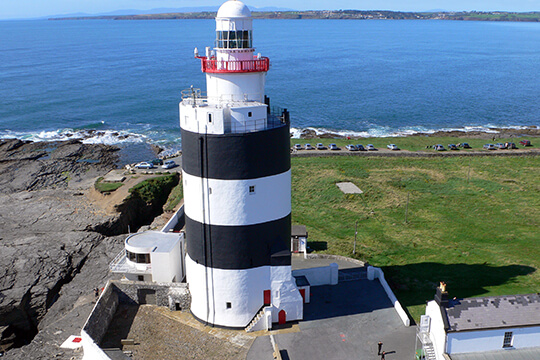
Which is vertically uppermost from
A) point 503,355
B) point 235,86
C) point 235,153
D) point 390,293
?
point 235,86

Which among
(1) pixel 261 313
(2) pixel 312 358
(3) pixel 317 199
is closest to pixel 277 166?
(1) pixel 261 313

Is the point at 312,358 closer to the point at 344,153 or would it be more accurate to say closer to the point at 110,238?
the point at 110,238

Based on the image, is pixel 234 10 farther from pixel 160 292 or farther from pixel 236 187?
pixel 160 292

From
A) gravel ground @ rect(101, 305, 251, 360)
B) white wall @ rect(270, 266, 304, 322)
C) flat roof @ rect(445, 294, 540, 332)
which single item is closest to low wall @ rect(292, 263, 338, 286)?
white wall @ rect(270, 266, 304, 322)

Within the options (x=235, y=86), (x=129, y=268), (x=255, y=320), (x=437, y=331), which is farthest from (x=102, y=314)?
(x=437, y=331)

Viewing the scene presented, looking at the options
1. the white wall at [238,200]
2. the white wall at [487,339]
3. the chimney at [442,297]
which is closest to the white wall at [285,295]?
the white wall at [238,200]

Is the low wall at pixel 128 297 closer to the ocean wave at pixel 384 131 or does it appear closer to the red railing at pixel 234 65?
the red railing at pixel 234 65

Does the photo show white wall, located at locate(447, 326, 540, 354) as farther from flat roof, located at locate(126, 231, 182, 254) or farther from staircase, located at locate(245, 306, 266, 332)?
flat roof, located at locate(126, 231, 182, 254)
